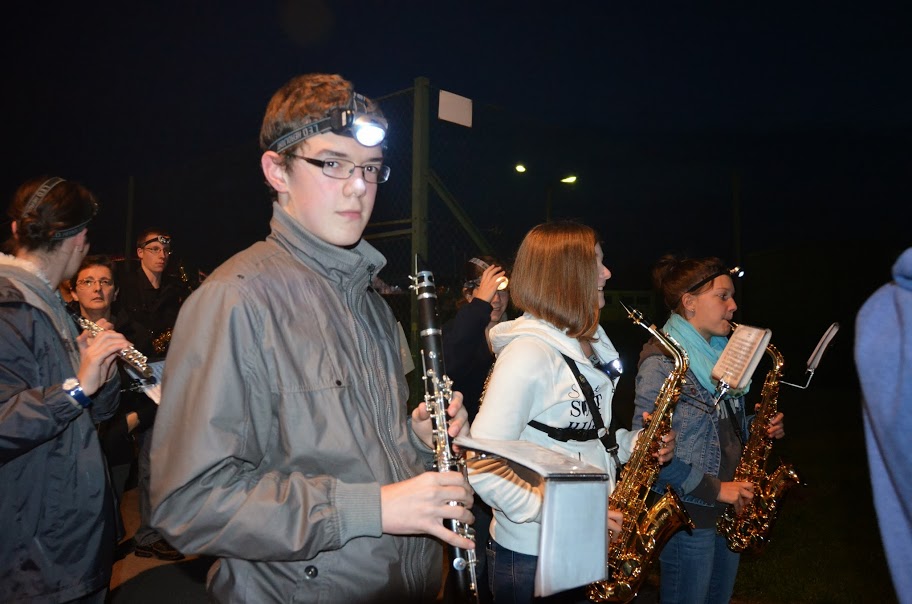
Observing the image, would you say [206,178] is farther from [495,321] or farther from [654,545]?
[654,545]

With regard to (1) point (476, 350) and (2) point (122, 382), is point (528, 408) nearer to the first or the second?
A: (1) point (476, 350)


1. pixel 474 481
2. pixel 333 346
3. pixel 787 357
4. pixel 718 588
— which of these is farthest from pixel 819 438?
pixel 333 346

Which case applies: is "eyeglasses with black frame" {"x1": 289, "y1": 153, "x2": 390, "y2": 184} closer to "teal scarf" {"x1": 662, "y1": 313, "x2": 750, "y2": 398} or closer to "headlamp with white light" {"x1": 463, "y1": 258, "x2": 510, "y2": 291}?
"headlamp with white light" {"x1": 463, "y1": 258, "x2": 510, "y2": 291}

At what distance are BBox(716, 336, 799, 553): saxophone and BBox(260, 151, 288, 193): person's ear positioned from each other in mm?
3762

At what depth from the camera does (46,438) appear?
8.54 ft

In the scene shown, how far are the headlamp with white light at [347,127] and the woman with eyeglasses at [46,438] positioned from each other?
5.14ft

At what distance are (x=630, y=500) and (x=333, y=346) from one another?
2.73 meters

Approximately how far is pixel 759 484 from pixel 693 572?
63.6 inches

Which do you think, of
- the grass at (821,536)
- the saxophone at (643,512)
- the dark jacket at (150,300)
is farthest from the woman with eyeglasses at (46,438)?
the grass at (821,536)

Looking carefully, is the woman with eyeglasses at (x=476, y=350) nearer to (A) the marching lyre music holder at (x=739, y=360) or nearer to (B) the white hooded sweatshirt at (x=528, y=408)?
(B) the white hooded sweatshirt at (x=528, y=408)

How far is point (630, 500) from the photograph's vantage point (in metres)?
3.90

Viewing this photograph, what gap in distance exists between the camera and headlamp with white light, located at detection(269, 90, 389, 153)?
2035 mm

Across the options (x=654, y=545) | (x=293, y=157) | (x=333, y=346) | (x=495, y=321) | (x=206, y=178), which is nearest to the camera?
(x=333, y=346)

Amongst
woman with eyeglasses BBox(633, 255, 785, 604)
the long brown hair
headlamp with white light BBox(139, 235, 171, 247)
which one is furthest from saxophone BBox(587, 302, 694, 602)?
headlamp with white light BBox(139, 235, 171, 247)
